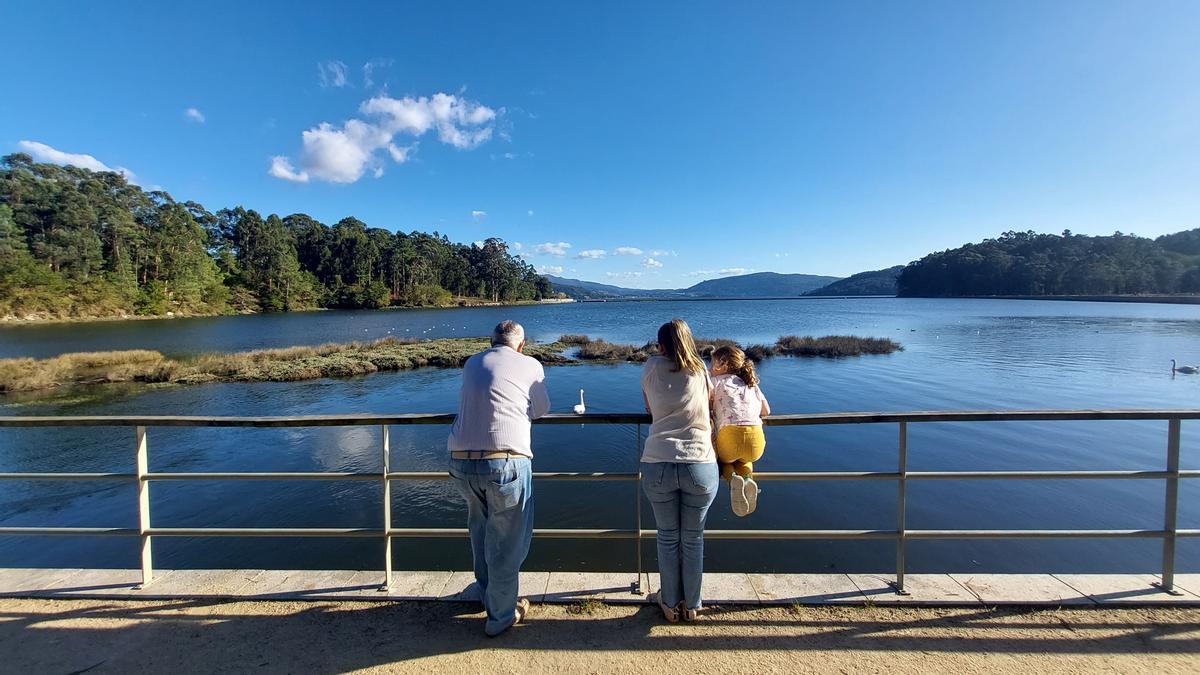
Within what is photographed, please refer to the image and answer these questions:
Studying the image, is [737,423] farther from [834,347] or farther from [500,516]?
[834,347]

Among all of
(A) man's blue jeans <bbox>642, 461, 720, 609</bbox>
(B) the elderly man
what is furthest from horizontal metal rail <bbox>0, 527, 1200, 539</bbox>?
(B) the elderly man

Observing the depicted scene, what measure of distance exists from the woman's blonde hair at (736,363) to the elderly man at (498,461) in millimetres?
1016

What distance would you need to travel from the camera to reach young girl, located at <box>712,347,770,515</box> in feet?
8.84

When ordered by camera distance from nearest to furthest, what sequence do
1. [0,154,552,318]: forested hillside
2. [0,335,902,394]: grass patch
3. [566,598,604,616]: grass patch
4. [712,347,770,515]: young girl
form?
[712,347,770,515]: young girl → [566,598,604,616]: grass patch → [0,335,902,394]: grass patch → [0,154,552,318]: forested hillside

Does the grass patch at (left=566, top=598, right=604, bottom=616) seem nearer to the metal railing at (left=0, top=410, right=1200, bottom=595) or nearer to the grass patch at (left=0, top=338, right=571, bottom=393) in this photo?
the metal railing at (left=0, top=410, right=1200, bottom=595)

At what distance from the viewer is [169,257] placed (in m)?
73.0

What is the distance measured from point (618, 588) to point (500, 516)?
3.38 feet

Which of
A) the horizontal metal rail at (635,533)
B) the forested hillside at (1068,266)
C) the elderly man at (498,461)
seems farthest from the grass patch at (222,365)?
the forested hillside at (1068,266)

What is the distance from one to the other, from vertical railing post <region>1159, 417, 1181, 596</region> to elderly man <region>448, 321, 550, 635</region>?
3504 mm

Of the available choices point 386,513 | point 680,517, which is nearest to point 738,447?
point 680,517

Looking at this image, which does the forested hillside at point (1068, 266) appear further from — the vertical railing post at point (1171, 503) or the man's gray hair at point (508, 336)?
the man's gray hair at point (508, 336)

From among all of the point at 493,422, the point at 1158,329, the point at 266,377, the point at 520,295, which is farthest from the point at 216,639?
the point at 520,295

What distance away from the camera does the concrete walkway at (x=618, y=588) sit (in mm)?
2955

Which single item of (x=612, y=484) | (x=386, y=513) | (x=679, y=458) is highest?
(x=679, y=458)
